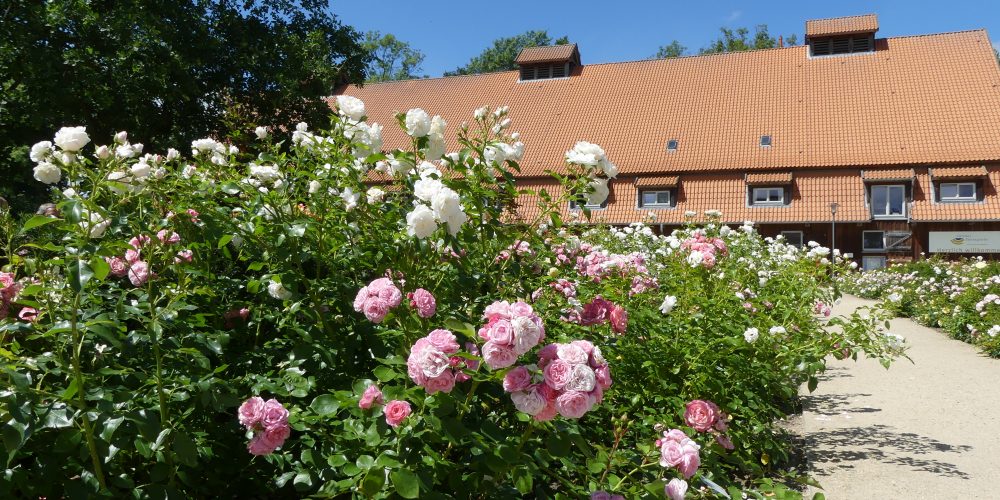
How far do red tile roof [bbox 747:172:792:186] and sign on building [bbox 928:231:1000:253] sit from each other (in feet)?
16.3

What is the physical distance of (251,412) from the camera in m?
1.88

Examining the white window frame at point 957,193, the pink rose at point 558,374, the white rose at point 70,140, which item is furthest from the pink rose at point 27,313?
the white window frame at point 957,193

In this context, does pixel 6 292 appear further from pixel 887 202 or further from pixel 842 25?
pixel 842 25

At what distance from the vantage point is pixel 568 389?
1.64 metres

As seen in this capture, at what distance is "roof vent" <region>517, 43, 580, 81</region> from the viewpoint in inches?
1237

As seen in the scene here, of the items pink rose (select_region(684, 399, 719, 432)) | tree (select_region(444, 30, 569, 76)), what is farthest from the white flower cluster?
tree (select_region(444, 30, 569, 76))

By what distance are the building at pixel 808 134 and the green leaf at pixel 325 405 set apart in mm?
21171

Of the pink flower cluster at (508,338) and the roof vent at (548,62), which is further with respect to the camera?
the roof vent at (548,62)

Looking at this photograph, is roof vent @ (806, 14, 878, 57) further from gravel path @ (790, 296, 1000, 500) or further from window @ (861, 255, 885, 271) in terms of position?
gravel path @ (790, 296, 1000, 500)

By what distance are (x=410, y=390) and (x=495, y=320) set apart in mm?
289

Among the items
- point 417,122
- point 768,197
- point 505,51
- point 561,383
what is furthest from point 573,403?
point 505,51

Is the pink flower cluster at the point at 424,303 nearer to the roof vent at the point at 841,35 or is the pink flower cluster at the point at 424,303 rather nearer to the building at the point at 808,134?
the building at the point at 808,134

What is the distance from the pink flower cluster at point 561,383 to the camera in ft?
5.38

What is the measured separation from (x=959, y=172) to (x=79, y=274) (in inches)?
1084
